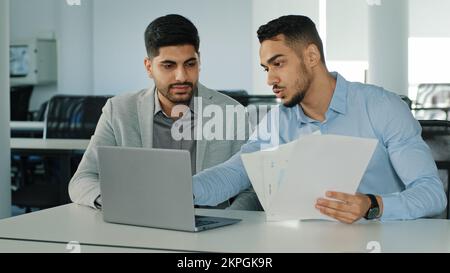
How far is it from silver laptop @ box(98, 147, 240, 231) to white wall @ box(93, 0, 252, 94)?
9766 millimetres

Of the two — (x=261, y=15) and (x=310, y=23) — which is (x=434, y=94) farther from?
(x=310, y=23)

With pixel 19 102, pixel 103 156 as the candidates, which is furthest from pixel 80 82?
pixel 103 156

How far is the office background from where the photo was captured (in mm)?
12039

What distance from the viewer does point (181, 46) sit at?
10.5 feet

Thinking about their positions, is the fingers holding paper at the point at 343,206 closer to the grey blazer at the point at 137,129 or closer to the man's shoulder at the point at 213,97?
the grey blazer at the point at 137,129

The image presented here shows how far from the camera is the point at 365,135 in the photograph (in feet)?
9.20

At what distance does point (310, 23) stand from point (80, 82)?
8530 millimetres

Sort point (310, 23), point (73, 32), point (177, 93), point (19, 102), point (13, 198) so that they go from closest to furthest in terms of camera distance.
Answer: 1. point (310, 23)
2. point (177, 93)
3. point (13, 198)
4. point (19, 102)
5. point (73, 32)

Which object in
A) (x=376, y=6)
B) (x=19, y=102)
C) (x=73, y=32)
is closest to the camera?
(x=376, y=6)

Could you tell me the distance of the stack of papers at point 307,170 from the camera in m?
2.24

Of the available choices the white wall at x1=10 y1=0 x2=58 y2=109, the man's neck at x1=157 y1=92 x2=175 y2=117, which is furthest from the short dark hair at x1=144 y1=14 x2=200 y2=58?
the white wall at x1=10 y1=0 x2=58 y2=109

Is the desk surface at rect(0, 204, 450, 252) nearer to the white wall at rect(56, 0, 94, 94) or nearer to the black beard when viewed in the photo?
the black beard

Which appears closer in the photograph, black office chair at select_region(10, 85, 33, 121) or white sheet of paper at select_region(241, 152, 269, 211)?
white sheet of paper at select_region(241, 152, 269, 211)

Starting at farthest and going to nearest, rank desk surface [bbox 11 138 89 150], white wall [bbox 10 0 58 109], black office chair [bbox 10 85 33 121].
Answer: white wall [bbox 10 0 58 109] < black office chair [bbox 10 85 33 121] < desk surface [bbox 11 138 89 150]
